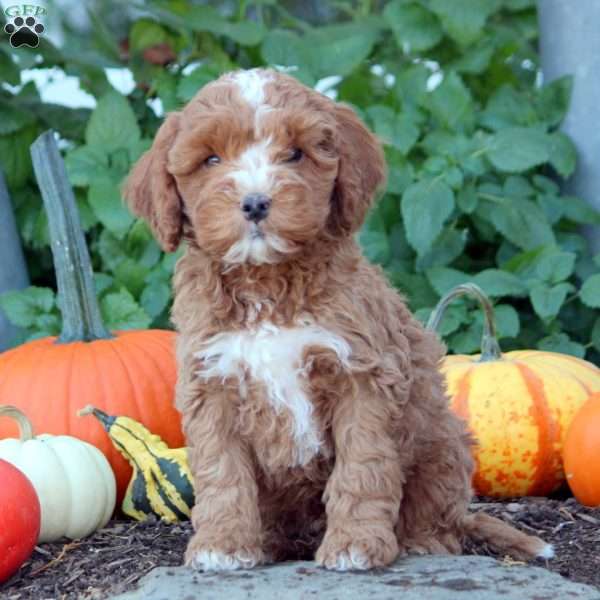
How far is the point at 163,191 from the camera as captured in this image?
12.1ft

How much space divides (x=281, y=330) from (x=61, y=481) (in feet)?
4.32

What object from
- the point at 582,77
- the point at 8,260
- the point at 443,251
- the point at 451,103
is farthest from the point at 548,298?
the point at 8,260

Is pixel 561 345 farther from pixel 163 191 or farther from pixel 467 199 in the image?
pixel 163 191

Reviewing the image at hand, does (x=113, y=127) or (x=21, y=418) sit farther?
(x=113, y=127)

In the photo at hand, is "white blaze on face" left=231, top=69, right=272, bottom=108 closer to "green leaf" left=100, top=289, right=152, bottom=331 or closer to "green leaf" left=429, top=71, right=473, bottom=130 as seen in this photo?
"green leaf" left=100, top=289, right=152, bottom=331

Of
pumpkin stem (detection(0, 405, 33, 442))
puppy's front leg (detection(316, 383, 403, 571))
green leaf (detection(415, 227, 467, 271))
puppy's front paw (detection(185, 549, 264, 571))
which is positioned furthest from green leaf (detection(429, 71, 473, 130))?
puppy's front paw (detection(185, 549, 264, 571))

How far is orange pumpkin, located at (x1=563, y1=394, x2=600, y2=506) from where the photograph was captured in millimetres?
4879

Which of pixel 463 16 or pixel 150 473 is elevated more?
pixel 463 16

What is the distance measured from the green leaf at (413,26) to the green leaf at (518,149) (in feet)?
2.39

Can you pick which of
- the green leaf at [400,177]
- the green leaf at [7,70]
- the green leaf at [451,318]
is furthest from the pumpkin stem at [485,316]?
Result: the green leaf at [7,70]

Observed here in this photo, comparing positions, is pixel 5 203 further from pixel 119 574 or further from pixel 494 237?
pixel 119 574

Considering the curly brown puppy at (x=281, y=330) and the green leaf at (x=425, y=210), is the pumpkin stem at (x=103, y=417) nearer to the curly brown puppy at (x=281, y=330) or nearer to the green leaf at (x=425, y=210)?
the curly brown puppy at (x=281, y=330)

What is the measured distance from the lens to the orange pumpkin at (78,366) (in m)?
5.18

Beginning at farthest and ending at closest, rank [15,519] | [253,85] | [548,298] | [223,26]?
[223,26], [548,298], [15,519], [253,85]
